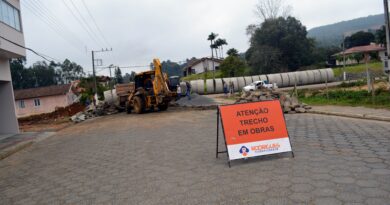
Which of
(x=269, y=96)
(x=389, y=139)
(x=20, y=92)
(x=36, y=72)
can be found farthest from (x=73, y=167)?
(x=36, y=72)

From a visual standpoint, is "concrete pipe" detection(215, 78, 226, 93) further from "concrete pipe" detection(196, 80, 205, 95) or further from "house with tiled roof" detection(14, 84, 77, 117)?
"house with tiled roof" detection(14, 84, 77, 117)

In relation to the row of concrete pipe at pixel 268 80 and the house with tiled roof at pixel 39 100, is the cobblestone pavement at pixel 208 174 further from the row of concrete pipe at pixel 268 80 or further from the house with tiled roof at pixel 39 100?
the house with tiled roof at pixel 39 100

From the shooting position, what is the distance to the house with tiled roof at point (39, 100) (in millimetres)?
55094

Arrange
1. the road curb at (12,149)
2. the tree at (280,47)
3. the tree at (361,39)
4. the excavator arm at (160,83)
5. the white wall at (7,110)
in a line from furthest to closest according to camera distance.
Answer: the tree at (361,39) < the tree at (280,47) < the excavator arm at (160,83) < the white wall at (7,110) < the road curb at (12,149)

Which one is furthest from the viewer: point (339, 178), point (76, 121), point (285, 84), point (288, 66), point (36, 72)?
point (36, 72)

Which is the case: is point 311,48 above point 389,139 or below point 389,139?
above

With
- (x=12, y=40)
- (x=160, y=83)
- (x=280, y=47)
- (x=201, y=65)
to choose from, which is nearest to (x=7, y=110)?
(x=12, y=40)

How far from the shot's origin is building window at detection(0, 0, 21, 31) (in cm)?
1700

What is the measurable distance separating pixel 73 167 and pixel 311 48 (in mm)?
62020

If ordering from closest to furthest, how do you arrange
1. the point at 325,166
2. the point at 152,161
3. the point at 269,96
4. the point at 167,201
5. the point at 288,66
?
the point at 167,201
the point at 325,166
the point at 152,161
the point at 269,96
the point at 288,66

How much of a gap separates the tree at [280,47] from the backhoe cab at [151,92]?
128 ft

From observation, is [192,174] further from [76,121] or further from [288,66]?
[288,66]

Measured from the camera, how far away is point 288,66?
62531 millimetres

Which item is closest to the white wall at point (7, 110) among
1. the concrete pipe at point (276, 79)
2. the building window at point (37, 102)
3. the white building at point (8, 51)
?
the white building at point (8, 51)
